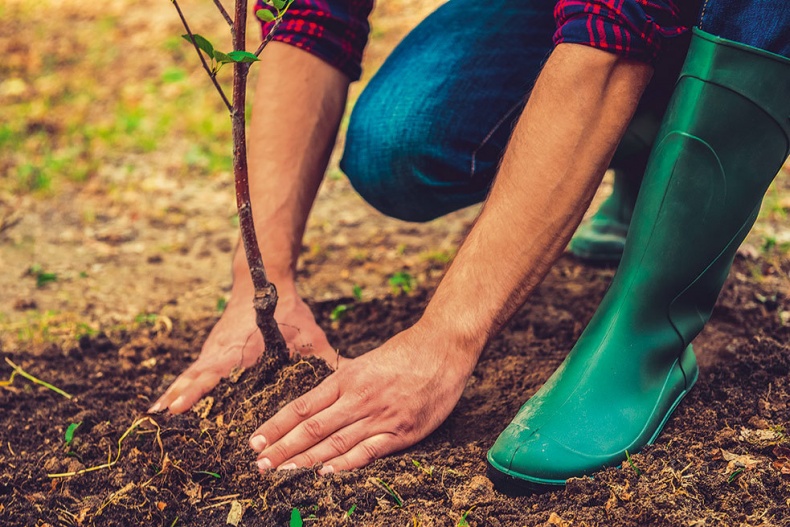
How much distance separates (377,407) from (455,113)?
863 mm

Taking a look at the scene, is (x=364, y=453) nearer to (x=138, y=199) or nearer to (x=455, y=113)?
(x=455, y=113)

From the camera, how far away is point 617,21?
132cm

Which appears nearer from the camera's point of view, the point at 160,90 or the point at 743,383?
the point at 743,383

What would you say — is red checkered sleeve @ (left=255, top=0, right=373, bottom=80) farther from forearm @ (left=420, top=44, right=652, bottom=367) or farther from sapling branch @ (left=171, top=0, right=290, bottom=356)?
forearm @ (left=420, top=44, right=652, bottom=367)

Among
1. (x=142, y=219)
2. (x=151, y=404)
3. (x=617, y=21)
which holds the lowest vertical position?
(x=142, y=219)

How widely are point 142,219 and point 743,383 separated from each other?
7.93 ft

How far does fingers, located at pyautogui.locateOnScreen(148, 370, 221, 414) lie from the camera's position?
5.35 ft

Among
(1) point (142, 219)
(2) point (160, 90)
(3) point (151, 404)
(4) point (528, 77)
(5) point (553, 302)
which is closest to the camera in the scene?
(3) point (151, 404)

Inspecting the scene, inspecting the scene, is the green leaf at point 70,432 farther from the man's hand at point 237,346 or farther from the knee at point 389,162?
the knee at point 389,162

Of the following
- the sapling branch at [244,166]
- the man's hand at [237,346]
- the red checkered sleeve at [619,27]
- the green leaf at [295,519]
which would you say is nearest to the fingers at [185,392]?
the man's hand at [237,346]

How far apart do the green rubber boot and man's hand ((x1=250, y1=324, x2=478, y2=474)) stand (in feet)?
0.49

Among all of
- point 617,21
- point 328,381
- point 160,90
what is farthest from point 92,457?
point 160,90

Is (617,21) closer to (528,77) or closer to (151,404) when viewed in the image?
(528,77)

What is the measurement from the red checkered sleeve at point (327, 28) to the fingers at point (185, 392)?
81 centimetres
